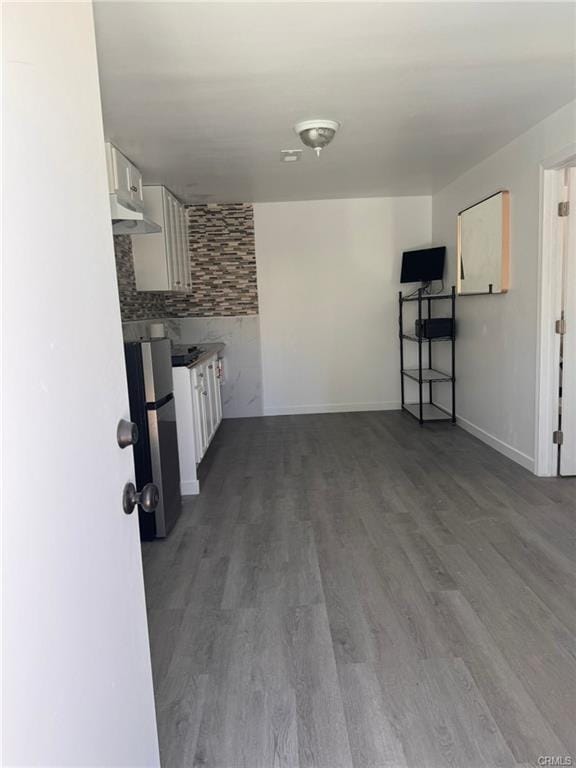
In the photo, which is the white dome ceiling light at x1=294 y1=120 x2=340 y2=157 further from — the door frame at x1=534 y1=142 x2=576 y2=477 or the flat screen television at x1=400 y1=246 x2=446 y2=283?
the flat screen television at x1=400 y1=246 x2=446 y2=283

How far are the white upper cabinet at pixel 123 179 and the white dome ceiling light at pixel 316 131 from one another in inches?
46.4

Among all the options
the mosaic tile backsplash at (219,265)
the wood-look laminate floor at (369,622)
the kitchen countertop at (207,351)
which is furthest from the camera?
the mosaic tile backsplash at (219,265)

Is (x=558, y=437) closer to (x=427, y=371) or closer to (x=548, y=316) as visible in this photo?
(x=548, y=316)

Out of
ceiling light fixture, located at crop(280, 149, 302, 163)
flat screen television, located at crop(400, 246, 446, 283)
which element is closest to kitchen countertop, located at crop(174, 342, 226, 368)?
ceiling light fixture, located at crop(280, 149, 302, 163)

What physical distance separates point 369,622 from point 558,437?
2.23 meters

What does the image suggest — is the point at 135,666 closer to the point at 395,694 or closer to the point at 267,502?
the point at 395,694

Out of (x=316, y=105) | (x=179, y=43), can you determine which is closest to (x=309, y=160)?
(x=316, y=105)

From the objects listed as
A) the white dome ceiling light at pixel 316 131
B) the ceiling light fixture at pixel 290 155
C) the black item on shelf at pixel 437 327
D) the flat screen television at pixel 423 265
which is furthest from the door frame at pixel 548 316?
the flat screen television at pixel 423 265

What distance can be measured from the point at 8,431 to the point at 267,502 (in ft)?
9.39

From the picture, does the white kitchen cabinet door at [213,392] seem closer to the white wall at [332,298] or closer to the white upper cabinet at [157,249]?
the white upper cabinet at [157,249]

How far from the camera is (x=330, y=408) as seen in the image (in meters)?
6.02

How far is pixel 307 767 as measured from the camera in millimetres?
1437

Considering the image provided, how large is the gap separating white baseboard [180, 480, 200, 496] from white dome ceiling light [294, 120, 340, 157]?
7.85ft

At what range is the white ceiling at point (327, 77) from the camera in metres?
1.92
